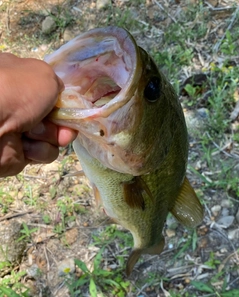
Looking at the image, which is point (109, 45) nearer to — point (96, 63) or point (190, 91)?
point (96, 63)

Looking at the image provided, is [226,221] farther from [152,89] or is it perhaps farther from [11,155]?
[11,155]

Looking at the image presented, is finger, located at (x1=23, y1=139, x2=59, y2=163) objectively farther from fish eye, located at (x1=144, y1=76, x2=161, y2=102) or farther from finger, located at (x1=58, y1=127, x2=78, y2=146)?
fish eye, located at (x1=144, y1=76, x2=161, y2=102)

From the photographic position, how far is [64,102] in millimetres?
1274

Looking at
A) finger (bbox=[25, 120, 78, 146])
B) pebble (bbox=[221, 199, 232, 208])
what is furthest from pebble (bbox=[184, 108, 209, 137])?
finger (bbox=[25, 120, 78, 146])

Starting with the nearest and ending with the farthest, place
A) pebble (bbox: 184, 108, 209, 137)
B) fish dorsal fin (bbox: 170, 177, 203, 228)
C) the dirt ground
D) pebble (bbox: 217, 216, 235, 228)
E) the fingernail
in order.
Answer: the fingernail → fish dorsal fin (bbox: 170, 177, 203, 228) → the dirt ground → pebble (bbox: 217, 216, 235, 228) → pebble (bbox: 184, 108, 209, 137)

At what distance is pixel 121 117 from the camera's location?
52.2 inches

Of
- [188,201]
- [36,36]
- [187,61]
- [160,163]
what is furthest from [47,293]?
[36,36]

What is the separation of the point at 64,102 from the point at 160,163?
48cm

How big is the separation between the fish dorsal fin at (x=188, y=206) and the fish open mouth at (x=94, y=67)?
682 mm

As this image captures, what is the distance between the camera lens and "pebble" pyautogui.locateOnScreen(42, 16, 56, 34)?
3.85m

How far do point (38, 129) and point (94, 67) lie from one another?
0.79 ft

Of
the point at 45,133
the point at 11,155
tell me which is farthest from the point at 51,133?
the point at 11,155

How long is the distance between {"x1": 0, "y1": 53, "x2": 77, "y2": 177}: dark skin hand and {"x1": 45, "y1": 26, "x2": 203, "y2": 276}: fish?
1.8 inches

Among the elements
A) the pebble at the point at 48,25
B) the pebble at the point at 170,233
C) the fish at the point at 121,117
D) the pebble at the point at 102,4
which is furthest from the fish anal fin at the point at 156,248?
the pebble at the point at 102,4
